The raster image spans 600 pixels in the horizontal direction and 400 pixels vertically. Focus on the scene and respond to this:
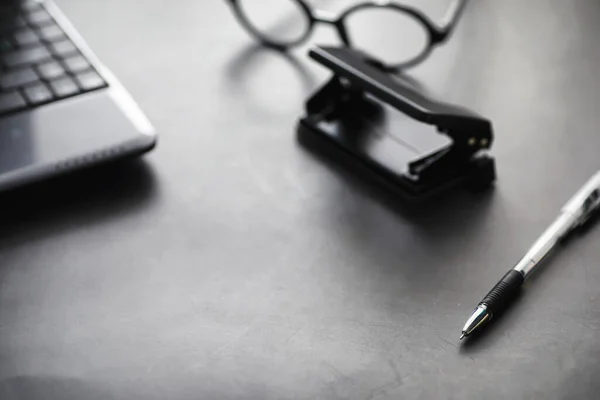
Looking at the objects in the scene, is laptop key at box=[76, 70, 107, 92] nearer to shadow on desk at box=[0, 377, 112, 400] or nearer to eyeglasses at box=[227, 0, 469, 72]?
eyeglasses at box=[227, 0, 469, 72]

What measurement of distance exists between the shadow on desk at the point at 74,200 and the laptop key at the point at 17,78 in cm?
10

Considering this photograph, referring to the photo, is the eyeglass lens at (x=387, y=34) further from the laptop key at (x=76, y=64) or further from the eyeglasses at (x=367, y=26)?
the laptop key at (x=76, y=64)

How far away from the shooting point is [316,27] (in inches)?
36.0

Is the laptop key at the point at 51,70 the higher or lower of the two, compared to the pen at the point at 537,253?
lower

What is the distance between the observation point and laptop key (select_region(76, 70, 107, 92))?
30.3 inches

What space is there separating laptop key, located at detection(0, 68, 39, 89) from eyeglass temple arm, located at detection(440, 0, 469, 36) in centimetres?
38

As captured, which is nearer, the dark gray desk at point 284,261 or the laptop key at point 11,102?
the dark gray desk at point 284,261

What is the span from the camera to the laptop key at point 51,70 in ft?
2.54

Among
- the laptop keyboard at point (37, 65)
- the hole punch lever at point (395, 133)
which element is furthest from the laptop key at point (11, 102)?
the hole punch lever at point (395, 133)

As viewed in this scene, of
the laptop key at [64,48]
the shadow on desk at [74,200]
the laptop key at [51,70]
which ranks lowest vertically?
the shadow on desk at [74,200]

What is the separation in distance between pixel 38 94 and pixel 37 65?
4 cm

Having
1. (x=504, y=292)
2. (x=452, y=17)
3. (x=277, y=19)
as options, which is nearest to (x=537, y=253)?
(x=504, y=292)

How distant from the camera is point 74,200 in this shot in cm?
71

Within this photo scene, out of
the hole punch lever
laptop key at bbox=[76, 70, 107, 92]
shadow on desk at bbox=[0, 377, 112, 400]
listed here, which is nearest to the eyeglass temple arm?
the hole punch lever
